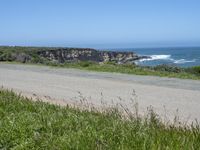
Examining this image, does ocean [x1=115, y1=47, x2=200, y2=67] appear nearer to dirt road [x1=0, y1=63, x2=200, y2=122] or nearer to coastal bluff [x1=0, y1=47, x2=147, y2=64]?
coastal bluff [x1=0, y1=47, x2=147, y2=64]

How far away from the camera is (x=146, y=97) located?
1422 centimetres

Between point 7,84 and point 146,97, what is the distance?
6.25 meters

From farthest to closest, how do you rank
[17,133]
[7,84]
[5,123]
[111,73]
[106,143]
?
[111,73], [7,84], [5,123], [17,133], [106,143]

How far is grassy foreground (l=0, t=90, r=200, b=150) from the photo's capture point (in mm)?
6492

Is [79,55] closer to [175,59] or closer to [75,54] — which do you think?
[75,54]

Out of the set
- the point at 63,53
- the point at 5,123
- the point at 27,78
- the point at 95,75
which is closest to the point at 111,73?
the point at 95,75

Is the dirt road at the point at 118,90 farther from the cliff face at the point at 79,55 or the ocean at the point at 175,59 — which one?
the cliff face at the point at 79,55

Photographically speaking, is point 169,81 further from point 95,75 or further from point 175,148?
point 175,148

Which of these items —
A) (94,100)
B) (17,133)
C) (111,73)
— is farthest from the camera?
(111,73)

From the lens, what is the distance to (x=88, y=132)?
7254mm

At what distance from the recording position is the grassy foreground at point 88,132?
6.49 m

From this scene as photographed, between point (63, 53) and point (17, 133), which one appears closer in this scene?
point (17, 133)

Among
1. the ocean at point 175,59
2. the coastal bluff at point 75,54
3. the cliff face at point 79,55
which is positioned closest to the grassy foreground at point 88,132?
the ocean at point 175,59

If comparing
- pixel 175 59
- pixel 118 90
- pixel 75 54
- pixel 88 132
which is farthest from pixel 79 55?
pixel 88 132
